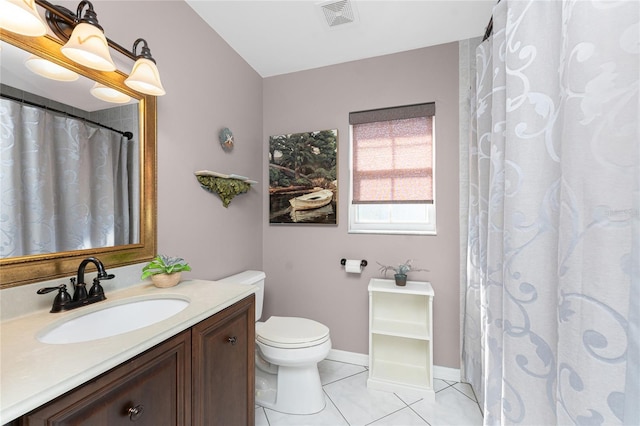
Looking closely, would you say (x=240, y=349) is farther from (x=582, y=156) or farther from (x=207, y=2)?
(x=207, y=2)

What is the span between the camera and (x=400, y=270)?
6.39 feet

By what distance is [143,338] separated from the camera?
0.76 meters

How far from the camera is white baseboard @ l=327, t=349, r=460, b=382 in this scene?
1.94 metres

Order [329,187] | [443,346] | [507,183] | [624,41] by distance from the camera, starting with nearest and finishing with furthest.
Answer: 1. [624,41]
2. [507,183]
3. [443,346]
4. [329,187]

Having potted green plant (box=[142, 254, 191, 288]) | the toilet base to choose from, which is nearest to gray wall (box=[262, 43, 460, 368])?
the toilet base

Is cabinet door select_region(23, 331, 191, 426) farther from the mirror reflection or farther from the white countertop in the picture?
the mirror reflection

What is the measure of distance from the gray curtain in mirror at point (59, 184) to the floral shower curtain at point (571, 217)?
5.40 ft

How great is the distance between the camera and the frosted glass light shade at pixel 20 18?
80 cm

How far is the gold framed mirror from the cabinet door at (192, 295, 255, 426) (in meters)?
0.59

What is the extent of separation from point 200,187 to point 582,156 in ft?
5.79

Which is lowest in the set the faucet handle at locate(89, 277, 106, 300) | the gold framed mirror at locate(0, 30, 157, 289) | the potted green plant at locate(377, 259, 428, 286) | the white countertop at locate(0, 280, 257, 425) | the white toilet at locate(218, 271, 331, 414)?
the white toilet at locate(218, 271, 331, 414)

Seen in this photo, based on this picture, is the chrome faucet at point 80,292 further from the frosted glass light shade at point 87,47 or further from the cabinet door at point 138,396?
the frosted glass light shade at point 87,47

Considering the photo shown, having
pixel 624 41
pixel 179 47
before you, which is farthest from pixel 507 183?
pixel 179 47

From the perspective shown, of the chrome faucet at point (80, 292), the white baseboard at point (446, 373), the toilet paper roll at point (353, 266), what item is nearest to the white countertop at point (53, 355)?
the chrome faucet at point (80, 292)
